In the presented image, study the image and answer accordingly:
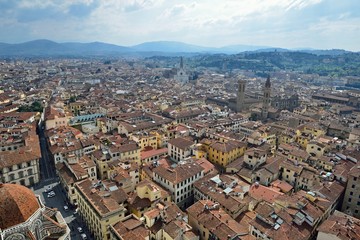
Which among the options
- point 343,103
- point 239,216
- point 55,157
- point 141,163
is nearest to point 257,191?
point 239,216

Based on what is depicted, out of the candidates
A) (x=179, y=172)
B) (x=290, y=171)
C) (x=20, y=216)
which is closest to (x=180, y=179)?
(x=179, y=172)

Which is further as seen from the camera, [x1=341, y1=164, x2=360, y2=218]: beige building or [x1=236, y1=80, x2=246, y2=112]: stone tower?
[x1=236, y1=80, x2=246, y2=112]: stone tower

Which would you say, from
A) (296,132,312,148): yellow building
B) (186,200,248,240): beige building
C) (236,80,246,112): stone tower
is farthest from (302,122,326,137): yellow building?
(186,200,248,240): beige building

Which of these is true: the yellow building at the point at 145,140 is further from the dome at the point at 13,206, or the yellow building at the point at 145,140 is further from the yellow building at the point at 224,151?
the dome at the point at 13,206

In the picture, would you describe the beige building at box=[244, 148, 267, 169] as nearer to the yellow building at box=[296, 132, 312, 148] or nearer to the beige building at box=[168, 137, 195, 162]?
the beige building at box=[168, 137, 195, 162]

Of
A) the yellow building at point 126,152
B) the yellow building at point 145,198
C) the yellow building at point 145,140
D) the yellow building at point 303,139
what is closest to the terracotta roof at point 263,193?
the yellow building at point 145,198

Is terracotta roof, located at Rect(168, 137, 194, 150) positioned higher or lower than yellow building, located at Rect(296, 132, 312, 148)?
higher
